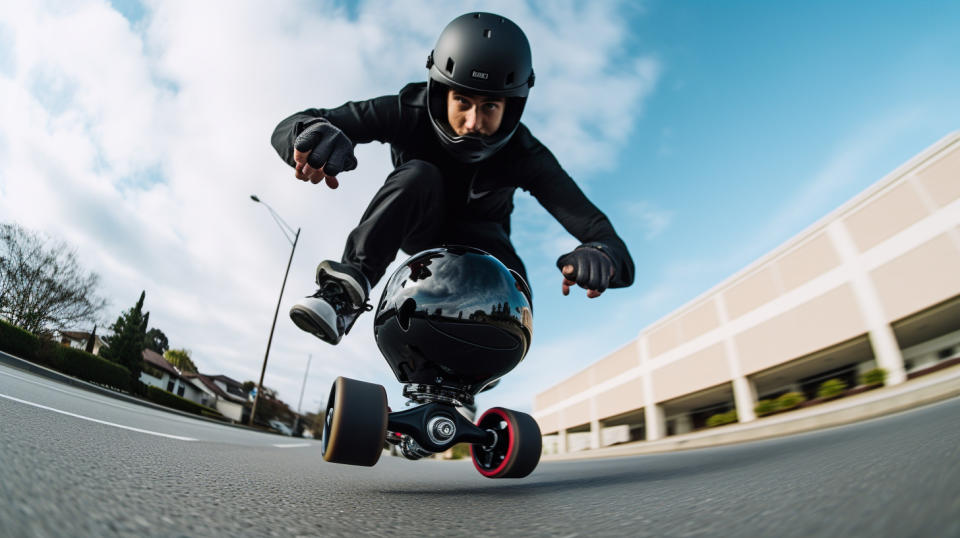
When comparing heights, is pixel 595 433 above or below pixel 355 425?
below

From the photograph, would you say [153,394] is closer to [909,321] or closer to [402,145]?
[402,145]

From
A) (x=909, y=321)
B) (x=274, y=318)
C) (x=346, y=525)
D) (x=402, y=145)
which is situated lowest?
(x=346, y=525)

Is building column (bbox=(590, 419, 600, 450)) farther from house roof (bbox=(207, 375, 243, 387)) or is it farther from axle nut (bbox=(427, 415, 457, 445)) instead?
house roof (bbox=(207, 375, 243, 387))

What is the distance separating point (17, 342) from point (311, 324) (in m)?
21.1

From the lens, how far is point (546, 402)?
36.4 metres

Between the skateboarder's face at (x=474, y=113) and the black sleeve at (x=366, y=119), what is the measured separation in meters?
0.28

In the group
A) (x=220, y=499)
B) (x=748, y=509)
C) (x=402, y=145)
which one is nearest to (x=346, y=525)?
(x=220, y=499)

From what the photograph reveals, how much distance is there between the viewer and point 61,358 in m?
17.2

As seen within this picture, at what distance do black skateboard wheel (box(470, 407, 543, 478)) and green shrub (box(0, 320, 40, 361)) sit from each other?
21.0 m

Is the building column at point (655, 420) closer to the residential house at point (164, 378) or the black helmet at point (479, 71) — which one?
the black helmet at point (479, 71)

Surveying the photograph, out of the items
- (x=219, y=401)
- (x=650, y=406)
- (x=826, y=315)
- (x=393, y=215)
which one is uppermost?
(x=826, y=315)

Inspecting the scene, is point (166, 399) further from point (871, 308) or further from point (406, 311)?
point (871, 308)

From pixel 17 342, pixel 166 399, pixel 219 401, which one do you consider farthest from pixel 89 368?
pixel 219 401

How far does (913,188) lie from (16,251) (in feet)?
125
